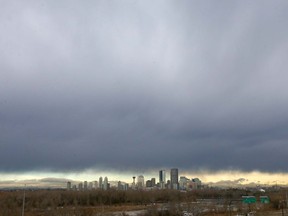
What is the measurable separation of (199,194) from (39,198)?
86.6m

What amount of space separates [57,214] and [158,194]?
97.0m

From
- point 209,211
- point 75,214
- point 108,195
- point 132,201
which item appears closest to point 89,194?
point 108,195

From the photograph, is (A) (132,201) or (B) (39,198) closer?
(B) (39,198)

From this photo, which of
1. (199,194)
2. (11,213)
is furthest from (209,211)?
(199,194)

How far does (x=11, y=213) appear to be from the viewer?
7456 centimetres

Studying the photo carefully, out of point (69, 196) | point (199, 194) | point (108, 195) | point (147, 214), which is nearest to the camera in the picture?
point (147, 214)

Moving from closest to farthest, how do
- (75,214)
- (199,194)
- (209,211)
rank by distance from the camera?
(75,214)
(209,211)
(199,194)

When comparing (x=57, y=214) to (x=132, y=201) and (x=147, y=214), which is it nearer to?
(x=147, y=214)

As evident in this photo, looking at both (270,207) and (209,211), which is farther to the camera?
(270,207)

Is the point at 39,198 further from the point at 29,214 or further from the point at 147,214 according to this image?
the point at 147,214

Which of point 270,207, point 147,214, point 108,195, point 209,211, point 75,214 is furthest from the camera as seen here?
point 108,195

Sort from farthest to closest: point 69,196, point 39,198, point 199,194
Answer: point 199,194
point 69,196
point 39,198

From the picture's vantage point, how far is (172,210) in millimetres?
76438

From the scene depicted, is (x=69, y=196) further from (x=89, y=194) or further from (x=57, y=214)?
(x=57, y=214)
